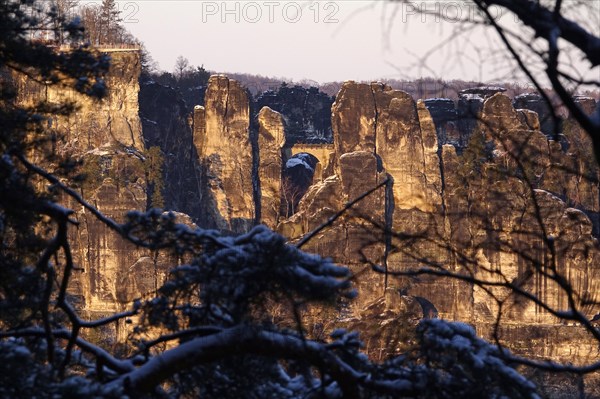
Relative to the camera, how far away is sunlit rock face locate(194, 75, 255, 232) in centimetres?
3906

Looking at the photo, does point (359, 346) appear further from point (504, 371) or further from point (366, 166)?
point (366, 166)

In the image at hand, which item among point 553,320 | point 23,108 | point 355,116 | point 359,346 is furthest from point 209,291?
point 355,116

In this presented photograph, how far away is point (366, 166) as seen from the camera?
35.5 meters

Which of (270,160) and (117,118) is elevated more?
(117,118)

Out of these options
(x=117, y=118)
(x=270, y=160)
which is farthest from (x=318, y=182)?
(x=117, y=118)

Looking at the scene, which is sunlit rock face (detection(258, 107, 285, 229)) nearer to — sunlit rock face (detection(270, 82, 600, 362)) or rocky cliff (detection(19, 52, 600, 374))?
rocky cliff (detection(19, 52, 600, 374))

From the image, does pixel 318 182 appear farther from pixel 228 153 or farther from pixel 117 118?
pixel 117 118

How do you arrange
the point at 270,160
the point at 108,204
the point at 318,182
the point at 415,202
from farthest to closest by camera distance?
the point at 270,160 < the point at 318,182 < the point at 415,202 < the point at 108,204

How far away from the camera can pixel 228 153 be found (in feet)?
130

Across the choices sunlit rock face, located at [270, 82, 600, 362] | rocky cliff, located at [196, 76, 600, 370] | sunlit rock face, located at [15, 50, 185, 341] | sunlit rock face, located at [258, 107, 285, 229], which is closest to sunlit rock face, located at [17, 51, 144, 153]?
sunlit rock face, located at [15, 50, 185, 341]

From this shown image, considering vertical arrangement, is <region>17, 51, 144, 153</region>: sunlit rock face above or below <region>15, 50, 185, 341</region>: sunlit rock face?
above

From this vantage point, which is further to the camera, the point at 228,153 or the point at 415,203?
the point at 228,153

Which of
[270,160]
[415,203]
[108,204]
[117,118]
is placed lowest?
[108,204]

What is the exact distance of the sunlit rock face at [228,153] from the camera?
128 feet
